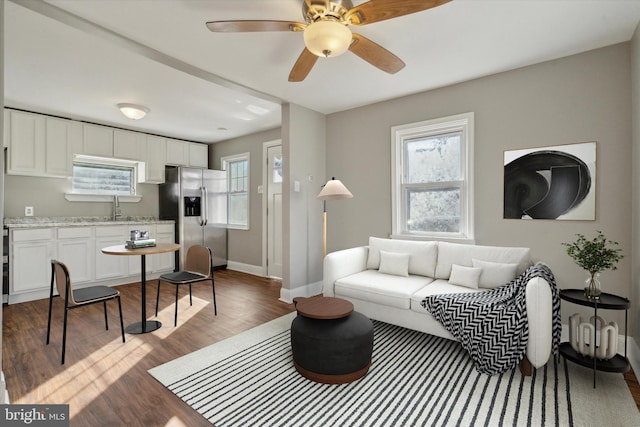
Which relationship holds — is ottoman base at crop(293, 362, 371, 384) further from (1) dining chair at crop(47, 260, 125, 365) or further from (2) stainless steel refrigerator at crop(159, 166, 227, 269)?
(2) stainless steel refrigerator at crop(159, 166, 227, 269)

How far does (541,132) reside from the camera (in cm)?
295

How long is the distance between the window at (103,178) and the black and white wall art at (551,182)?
5.70 m

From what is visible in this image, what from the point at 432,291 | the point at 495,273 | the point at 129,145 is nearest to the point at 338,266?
the point at 432,291

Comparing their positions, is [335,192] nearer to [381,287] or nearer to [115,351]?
[381,287]

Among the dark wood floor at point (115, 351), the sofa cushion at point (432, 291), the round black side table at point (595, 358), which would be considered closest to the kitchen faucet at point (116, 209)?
the dark wood floor at point (115, 351)

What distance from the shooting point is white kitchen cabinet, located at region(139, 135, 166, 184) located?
5434mm

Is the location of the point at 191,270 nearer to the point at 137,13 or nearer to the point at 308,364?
the point at 308,364

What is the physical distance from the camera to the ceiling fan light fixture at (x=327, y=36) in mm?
1774

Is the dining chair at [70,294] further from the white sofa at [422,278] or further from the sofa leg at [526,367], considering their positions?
the sofa leg at [526,367]

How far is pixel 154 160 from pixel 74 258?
2.00 m

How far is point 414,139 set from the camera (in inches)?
150

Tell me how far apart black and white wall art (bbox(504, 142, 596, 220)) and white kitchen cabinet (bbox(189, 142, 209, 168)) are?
5.25 m

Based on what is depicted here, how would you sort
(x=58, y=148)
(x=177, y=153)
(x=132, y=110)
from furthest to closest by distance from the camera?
(x=177, y=153) → (x=58, y=148) → (x=132, y=110)

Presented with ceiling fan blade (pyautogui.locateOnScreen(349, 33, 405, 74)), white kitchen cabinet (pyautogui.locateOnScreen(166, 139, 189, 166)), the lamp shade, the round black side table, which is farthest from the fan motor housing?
white kitchen cabinet (pyautogui.locateOnScreen(166, 139, 189, 166))
